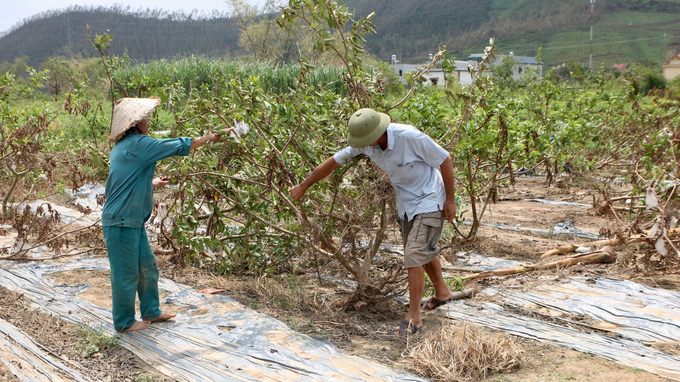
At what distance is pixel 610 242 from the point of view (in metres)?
4.52

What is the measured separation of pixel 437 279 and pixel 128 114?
2149 mm

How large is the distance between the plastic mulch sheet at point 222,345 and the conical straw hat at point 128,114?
1.21 metres

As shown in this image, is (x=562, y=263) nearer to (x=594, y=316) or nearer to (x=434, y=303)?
(x=594, y=316)

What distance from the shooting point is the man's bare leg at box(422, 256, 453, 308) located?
11.4 feet

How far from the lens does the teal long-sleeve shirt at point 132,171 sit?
123 inches

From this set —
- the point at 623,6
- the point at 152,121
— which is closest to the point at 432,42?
the point at 623,6

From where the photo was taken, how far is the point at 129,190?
3.18m

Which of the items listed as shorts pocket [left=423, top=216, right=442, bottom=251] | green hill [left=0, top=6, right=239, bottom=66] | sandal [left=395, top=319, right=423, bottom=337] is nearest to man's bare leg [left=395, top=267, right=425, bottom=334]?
sandal [left=395, top=319, right=423, bottom=337]

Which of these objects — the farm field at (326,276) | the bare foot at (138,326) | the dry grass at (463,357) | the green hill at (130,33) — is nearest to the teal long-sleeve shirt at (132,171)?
the farm field at (326,276)

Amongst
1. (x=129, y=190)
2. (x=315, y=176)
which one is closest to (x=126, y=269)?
(x=129, y=190)

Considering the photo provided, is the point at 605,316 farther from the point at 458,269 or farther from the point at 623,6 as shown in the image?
the point at 623,6

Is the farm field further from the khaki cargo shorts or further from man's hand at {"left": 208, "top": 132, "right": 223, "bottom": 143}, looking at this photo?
the khaki cargo shorts

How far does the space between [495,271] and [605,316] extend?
0.92m

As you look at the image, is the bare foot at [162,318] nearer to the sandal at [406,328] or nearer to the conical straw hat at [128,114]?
the conical straw hat at [128,114]
